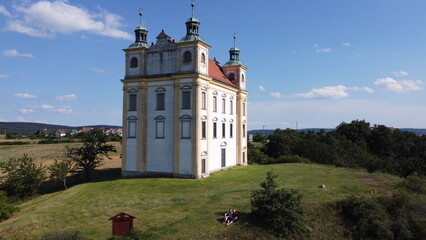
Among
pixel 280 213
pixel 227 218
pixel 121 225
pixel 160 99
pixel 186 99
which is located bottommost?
pixel 227 218

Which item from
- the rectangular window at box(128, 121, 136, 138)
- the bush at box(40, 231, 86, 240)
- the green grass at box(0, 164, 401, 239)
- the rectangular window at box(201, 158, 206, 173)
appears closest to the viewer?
the bush at box(40, 231, 86, 240)

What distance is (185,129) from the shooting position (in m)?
31.3

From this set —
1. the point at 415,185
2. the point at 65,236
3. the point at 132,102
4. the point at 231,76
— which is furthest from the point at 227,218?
the point at 231,76

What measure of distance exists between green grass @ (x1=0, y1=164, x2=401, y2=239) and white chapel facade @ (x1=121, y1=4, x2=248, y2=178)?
2480 millimetres

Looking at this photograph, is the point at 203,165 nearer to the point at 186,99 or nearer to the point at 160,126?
the point at 160,126

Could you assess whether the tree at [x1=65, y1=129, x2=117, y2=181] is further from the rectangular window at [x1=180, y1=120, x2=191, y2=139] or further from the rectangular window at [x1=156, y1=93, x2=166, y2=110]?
the rectangular window at [x1=180, y1=120, x2=191, y2=139]

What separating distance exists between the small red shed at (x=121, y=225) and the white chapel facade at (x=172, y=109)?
1475 centimetres

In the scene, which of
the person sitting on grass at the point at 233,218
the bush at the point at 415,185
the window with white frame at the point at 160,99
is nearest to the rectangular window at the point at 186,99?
the window with white frame at the point at 160,99

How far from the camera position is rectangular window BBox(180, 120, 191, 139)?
31.1 meters

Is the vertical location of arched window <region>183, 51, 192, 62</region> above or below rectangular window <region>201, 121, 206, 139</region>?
above

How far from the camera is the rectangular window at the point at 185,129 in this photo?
102 feet

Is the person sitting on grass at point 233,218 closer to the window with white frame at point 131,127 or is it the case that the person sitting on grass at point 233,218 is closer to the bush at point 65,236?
the bush at point 65,236

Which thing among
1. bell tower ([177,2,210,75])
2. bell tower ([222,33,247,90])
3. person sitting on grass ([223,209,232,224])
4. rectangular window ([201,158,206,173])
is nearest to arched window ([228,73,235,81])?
bell tower ([222,33,247,90])

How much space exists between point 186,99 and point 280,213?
17542mm
